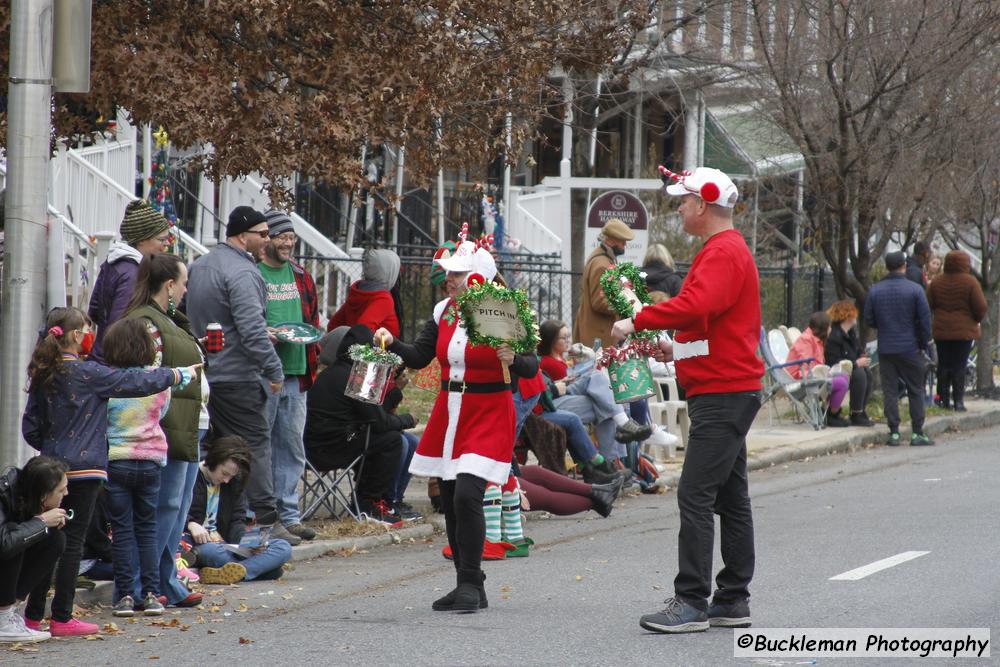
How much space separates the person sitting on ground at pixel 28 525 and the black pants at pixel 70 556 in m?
0.11

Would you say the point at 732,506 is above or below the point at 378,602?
above

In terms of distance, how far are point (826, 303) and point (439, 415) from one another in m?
17.6

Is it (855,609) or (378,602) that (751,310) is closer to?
(855,609)

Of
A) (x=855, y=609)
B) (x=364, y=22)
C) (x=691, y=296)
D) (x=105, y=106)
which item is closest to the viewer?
(x=691, y=296)

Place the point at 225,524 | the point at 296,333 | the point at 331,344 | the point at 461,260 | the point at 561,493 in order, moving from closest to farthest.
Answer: the point at 461,260
the point at 225,524
the point at 296,333
the point at 331,344
the point at 561,493

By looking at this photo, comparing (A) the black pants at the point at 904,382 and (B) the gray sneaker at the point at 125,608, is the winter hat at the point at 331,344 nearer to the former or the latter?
(B) the gray sneaker at the point at 125,608

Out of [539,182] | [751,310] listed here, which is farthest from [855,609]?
[539,182]

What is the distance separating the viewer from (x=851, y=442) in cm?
1683

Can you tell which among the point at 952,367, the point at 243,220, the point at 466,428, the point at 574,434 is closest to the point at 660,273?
the point at 574,434

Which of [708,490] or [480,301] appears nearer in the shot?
[708,490]

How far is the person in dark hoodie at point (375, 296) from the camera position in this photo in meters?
10.6

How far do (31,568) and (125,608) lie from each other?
0.78 meters

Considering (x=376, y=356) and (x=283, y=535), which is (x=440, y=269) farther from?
(x=283, y=535)

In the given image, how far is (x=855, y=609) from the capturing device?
7.47m
